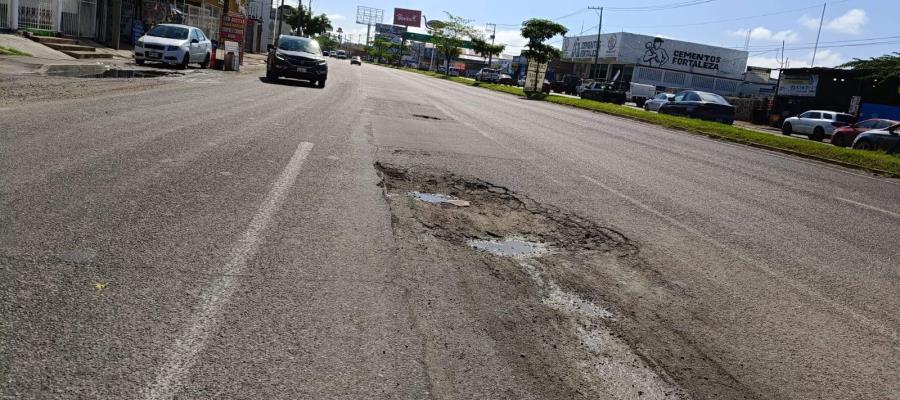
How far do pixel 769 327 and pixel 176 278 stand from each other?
355 cm

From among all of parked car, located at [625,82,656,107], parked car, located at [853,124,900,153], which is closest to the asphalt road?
parked car, located at [853,124,900,153]

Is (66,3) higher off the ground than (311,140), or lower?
higher

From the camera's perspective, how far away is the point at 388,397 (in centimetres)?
282

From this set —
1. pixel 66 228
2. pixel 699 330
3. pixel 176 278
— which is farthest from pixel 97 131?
pixel 699 330

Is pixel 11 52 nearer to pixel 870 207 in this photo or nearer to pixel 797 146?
pixel 870 207

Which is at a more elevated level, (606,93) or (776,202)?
(606,93)

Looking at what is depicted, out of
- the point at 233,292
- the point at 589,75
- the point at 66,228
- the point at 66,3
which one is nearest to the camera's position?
the point at 233,292

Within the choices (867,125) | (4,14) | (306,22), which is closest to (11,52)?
(4,14)

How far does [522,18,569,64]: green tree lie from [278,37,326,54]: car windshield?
2299 cm

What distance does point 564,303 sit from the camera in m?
4.18

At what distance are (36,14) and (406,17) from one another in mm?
124529

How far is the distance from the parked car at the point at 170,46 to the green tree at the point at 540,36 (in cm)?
2367

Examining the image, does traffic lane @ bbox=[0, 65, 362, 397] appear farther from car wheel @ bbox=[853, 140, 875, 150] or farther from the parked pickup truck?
the parked pickup truck

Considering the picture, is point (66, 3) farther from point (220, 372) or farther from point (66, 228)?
point (220, 372)
